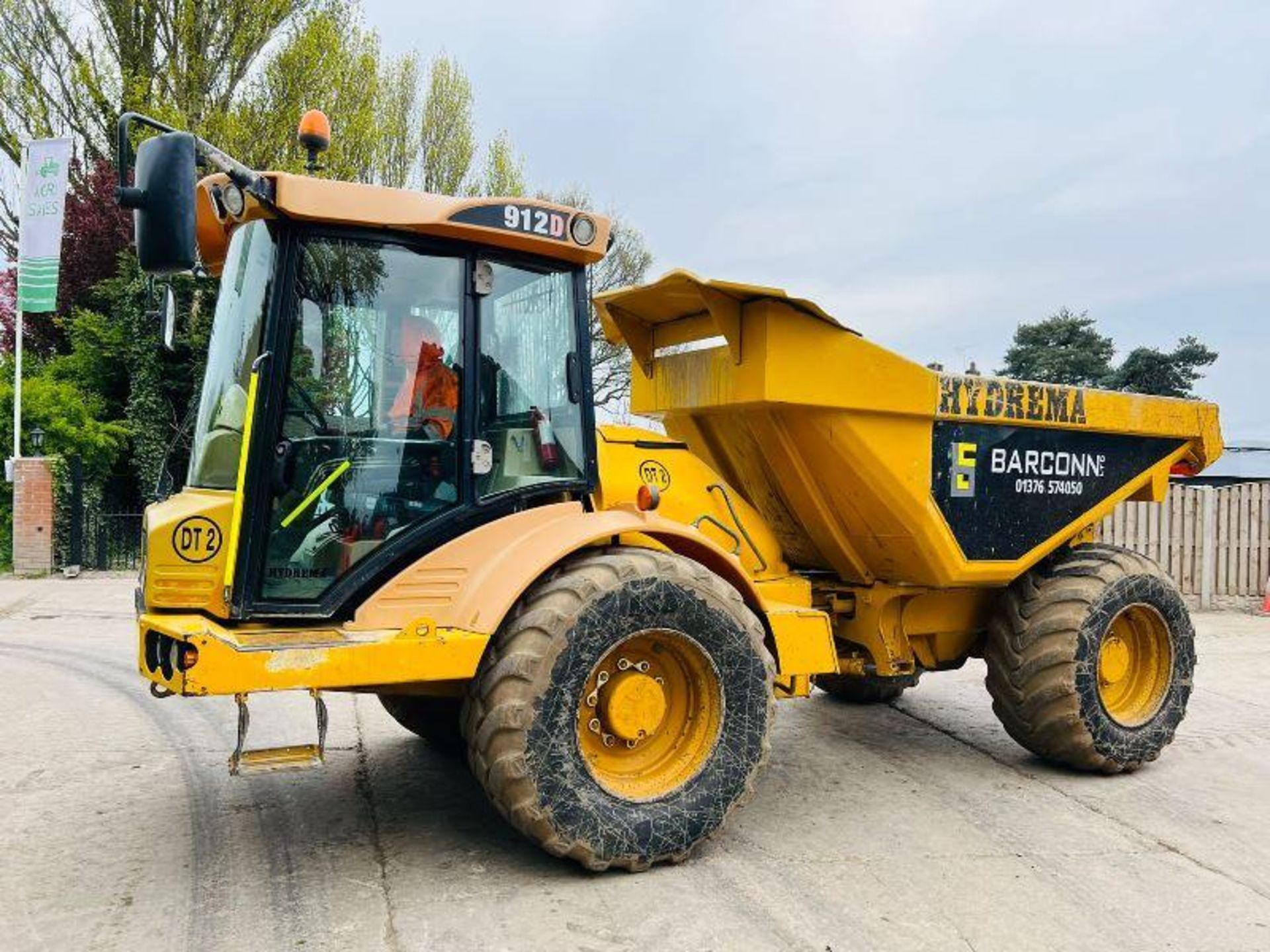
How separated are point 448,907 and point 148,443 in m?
15.7

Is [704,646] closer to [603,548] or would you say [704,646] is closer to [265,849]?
[603,548]

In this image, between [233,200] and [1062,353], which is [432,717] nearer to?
[233,200]

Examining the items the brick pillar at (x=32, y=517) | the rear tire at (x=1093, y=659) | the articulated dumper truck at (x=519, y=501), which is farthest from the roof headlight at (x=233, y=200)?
the brick pillar at (x=32, y=517)

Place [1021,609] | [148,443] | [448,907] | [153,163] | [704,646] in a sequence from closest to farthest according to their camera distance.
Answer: [153,163]
[448,907]
[704,646]
[1021,609]
[148,443]

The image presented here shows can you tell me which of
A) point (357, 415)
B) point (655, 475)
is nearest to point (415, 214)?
point (357, 415)

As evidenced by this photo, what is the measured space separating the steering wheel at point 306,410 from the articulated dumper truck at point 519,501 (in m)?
0.01

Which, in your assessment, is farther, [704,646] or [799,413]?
[799,413]

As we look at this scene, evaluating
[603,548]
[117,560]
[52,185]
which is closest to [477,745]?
[603,548]

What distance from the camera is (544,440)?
423 centimetres

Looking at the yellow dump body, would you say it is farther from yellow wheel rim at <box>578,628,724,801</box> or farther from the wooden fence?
the wooden fence

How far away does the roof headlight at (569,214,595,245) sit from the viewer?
13.8 feet

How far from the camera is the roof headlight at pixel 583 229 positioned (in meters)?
4.21

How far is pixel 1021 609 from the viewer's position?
5465mm

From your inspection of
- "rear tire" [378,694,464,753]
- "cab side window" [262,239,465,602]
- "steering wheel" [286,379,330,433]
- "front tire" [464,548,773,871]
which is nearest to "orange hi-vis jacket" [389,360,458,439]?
"cab side window" [262,239,465,602]
